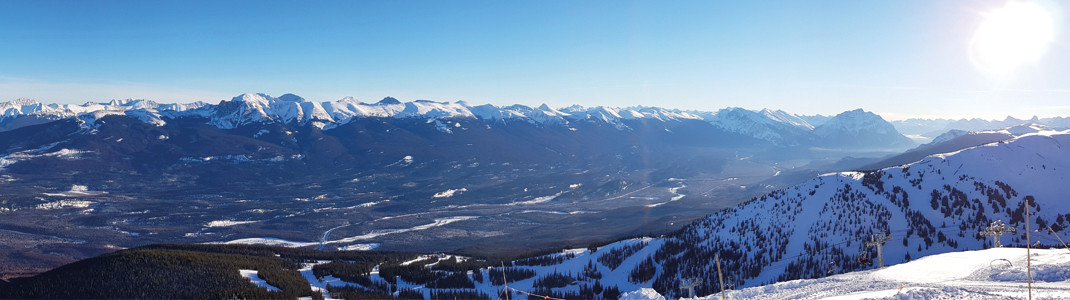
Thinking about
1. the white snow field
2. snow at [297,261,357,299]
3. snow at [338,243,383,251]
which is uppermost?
the white snow field

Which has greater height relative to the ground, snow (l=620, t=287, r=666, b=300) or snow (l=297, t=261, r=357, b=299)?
snow (l=620, t=287, r=666, b=300)

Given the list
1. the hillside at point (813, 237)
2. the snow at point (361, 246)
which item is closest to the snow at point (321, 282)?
the hillside at point (813, 237)

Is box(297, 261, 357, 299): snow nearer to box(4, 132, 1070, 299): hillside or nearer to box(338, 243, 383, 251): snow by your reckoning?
box(4, 132, 1070, 299): hillside

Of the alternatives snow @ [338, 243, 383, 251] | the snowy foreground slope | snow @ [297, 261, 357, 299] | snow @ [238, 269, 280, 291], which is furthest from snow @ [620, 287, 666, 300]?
snow @ [338, 243, 383, 251]

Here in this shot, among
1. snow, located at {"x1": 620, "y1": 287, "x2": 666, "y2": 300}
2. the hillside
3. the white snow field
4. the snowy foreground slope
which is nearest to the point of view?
the white snow field

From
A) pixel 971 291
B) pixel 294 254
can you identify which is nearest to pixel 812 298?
pixel 971 291

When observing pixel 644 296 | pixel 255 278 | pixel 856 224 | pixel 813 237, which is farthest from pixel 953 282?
pixel 255 278

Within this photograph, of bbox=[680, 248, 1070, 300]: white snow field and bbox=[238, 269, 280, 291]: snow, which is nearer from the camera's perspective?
bbox=[680, 248, 1070, 300]: white snow field
